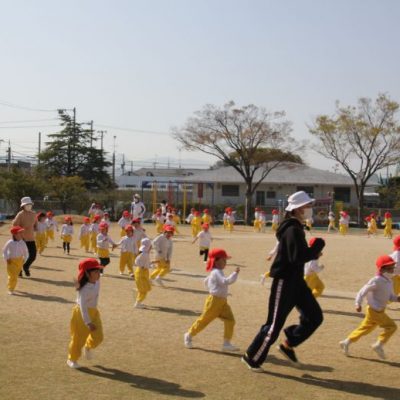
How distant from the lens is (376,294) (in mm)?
6898

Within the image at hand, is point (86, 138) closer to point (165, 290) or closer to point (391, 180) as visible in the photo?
point (391, 180)

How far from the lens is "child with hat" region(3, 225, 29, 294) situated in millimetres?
11062

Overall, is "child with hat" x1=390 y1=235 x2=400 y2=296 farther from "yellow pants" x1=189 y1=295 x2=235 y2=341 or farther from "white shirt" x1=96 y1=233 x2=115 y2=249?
"white shirt" x1=96 y1=233 x2=115 y2=249

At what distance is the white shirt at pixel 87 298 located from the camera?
20.8 ft

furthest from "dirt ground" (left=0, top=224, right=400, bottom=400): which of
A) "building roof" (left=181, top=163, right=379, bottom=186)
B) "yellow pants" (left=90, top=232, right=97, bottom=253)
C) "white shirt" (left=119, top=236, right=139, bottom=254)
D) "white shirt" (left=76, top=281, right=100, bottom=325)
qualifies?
"building roof" (left=181, top=163, right=379, bottom=186)

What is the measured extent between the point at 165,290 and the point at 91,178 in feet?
154

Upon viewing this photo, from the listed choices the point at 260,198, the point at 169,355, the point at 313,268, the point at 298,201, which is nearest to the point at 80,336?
the point at 169,355

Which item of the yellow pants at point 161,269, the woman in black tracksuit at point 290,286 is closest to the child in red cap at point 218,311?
the woman in black tracksuit at point 290,286

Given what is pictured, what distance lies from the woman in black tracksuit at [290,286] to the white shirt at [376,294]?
100 centimetres

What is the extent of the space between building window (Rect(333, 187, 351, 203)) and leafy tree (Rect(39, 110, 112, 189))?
70.5ft

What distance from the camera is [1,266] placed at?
1499cm

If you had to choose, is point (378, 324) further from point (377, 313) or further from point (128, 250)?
point (128, 250)

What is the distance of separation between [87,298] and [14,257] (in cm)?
518

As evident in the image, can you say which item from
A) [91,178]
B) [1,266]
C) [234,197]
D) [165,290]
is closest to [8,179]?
[91,178]
